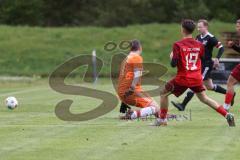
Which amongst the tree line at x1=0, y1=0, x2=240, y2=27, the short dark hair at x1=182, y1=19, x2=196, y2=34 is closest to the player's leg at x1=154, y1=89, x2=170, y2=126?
the short dark hair at x1=182, y1=19, x2=196, y2=34

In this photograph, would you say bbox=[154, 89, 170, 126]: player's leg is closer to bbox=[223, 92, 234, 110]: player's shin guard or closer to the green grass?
bbox=[223, 92, 234, 110]: player's shin guard

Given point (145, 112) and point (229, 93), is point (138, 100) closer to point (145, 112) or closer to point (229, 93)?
point (145, 112)

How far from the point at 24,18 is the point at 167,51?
110 ft

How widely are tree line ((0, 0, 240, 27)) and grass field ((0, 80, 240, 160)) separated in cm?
5822

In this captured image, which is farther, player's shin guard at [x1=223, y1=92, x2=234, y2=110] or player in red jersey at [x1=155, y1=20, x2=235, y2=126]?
player's shin guard at [x1=223, y1=92, x2=234, y2=110]

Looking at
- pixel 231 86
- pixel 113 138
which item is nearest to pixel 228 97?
pixel 231 86

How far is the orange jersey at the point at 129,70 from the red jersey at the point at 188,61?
2094mm

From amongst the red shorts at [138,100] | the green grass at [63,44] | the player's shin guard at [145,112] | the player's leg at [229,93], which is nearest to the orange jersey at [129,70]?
the red shorts at [138,100]

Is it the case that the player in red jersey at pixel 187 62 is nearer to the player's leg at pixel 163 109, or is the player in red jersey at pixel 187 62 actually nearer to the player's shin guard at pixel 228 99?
the player's leg at pixel 163 109

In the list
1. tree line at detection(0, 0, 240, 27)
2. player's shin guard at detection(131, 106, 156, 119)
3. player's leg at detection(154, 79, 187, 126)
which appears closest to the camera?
player's leg at detection(154, 79, 187, 126)

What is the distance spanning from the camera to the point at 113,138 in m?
12.8

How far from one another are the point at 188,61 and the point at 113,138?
235cm

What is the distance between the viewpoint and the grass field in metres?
11.0

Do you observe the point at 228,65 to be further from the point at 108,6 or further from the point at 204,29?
the point at 108,6
